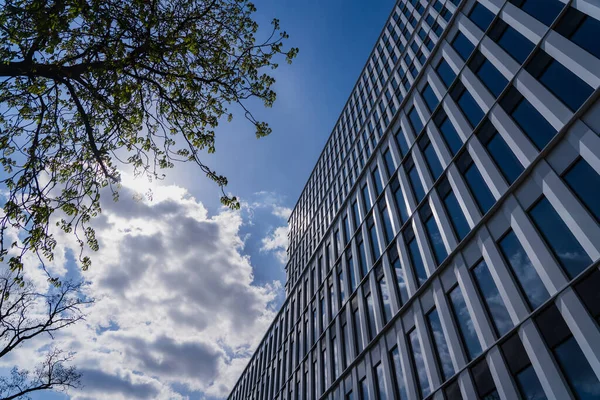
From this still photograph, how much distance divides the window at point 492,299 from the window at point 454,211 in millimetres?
1792

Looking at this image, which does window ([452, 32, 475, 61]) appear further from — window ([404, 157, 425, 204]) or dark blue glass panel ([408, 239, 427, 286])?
dark blue glass panel ([408, 239, 427, 286])

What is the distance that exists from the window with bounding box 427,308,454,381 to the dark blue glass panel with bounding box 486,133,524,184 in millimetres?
6214

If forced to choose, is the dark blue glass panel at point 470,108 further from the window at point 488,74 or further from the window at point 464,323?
the window at point 464,323

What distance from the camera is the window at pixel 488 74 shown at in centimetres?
1487

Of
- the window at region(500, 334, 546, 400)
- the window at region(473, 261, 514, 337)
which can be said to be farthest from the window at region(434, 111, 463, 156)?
the window at region(500, 334, 546, 400)

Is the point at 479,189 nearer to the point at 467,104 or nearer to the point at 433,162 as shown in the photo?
the point at 433,162

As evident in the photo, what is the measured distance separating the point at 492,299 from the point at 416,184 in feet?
27.6

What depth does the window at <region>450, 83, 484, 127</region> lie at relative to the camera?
15.7m

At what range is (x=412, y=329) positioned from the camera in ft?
51.2

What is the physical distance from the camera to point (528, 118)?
1291 centimetres

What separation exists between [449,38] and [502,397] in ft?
60.8

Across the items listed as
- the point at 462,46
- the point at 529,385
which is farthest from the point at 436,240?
the point at 462,46


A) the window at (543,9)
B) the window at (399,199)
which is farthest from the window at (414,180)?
the window at (543,9)

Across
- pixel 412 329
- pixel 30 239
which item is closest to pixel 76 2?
pixel 30 239
